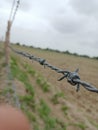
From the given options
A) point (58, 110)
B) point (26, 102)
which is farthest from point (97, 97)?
point (26, 102)

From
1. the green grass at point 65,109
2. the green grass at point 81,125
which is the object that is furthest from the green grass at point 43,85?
the green grass at point 81,125

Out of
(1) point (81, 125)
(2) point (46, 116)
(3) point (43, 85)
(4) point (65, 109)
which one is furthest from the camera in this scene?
(3) point (43, 85)

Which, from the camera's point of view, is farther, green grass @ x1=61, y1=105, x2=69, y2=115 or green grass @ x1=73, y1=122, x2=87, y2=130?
green grass @ x1=61, y1=105, x2=69, y2=115

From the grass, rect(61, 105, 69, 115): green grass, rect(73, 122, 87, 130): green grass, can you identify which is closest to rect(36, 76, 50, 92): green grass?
rect(61, 105, 69, 115): green grass

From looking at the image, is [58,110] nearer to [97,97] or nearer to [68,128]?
[68,128]

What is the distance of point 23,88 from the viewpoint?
7160mm

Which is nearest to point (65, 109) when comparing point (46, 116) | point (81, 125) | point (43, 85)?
point (81, 125)

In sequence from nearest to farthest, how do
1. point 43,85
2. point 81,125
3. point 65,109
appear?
point 81,125 < point 65,109 < point 43,85

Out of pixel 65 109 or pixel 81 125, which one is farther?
pixel 65 109

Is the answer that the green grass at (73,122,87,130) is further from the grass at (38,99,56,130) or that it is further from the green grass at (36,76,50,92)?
the green grass at (36,76,50,92)

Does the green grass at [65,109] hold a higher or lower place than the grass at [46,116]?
lower

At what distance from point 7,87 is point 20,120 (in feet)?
18.8

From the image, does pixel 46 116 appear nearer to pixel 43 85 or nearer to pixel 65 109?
pixel 65 109

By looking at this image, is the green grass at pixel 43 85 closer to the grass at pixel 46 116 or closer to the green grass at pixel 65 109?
the green grass at pixel 65 109
